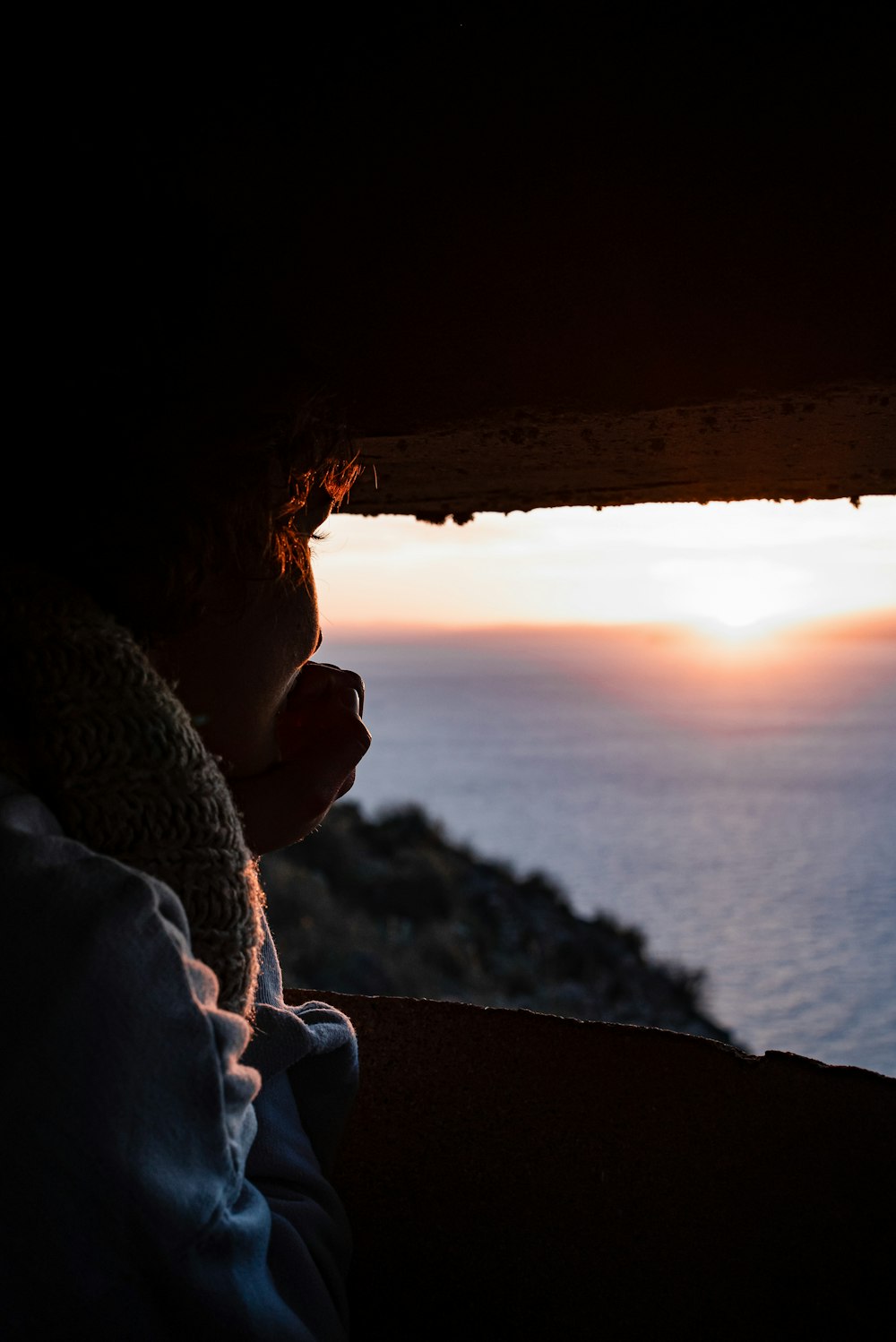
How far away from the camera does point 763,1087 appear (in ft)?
4.65

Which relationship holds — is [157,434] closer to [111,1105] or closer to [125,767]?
[125,767]

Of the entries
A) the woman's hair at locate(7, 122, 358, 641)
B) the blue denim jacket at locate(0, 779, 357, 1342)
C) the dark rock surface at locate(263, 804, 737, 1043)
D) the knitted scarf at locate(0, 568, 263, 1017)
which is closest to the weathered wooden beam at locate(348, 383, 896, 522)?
the woman's hair at locate(7, 122, 358, 641)

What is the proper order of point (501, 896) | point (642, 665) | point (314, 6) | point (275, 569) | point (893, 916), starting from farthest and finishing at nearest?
point (642, 665)
point (893, 916)
point (501, 896)
point (314, 6)
point (275, 569)

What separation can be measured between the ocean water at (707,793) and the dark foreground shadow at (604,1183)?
202 millimetres

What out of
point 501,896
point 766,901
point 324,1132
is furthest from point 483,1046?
point 766,901

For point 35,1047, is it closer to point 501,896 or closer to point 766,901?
point 501,896

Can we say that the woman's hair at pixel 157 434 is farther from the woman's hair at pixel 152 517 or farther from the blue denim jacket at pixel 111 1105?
the blue denim jacket at pixel 111 1105

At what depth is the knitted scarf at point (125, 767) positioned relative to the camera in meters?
0.63

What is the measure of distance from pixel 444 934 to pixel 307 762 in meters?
9.79

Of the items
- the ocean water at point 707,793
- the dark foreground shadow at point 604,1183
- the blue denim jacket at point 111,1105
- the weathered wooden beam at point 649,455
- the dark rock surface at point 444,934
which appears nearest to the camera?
the blue denim jacket at point 111,1105

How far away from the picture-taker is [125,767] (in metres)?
0.64

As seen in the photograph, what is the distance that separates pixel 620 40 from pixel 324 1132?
1.17 meters

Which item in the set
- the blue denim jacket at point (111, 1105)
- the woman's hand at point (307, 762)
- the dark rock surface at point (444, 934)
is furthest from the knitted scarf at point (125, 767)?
the dark rock surface at point (444, 934)

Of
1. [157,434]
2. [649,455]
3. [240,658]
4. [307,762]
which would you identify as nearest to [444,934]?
[649,455]
